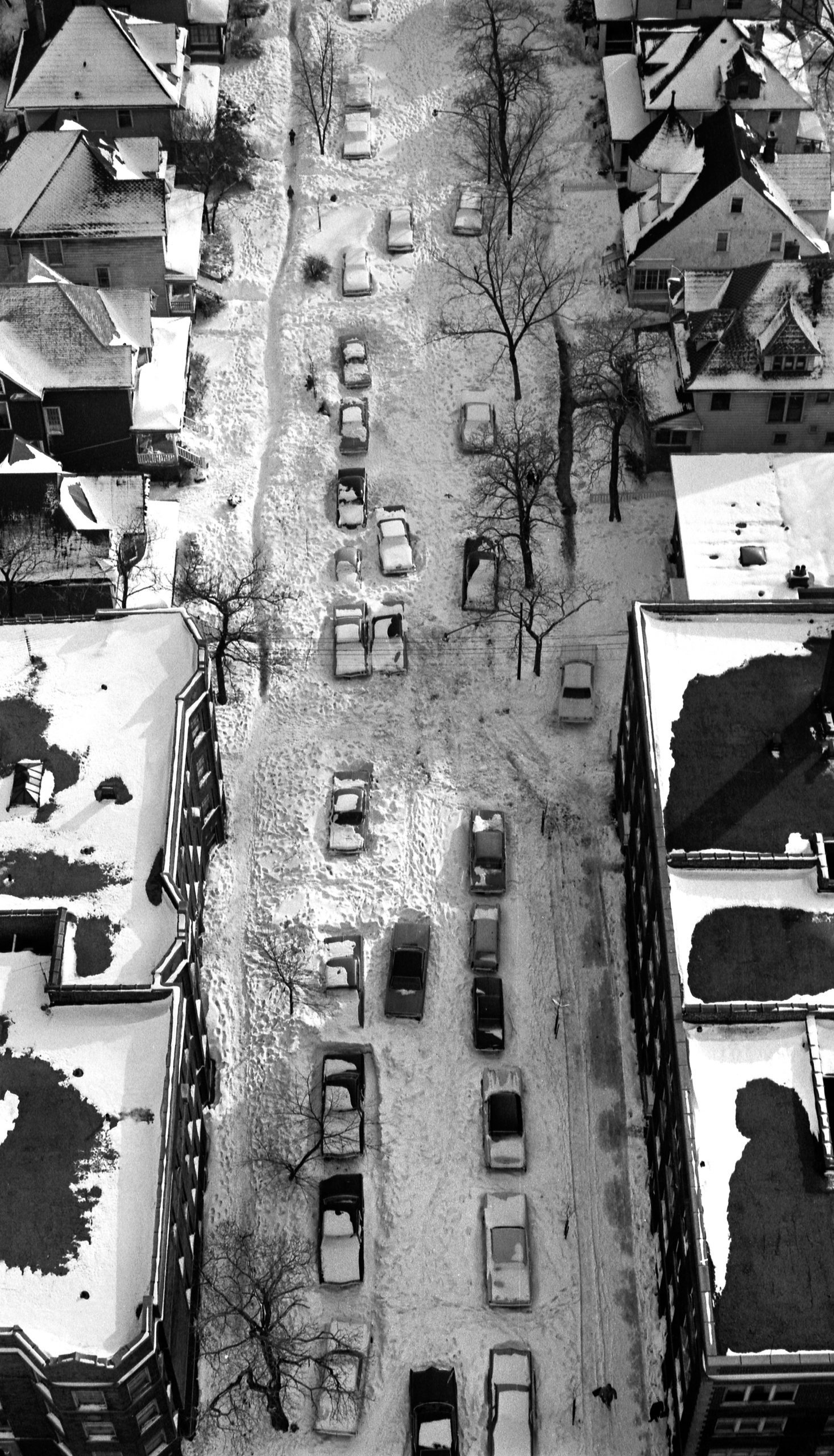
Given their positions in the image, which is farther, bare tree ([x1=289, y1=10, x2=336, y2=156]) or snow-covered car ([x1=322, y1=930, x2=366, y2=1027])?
bare tree ([x1=289, y1=10, x2=336, y2=156])

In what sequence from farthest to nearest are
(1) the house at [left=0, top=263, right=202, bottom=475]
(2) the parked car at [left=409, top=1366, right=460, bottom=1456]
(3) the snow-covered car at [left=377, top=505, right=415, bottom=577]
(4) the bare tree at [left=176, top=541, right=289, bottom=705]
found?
(1) the house at [left=0, top=263, right=202, bottom=475] < (3) the snow-covered car at [left=377, top=505, right=415, bottom=577] < (4) the bare tree at [left=176, top=541, right=289, bottom=705] < (2) the parked car at [left=409, top=1366, right=460, bottom=1456]

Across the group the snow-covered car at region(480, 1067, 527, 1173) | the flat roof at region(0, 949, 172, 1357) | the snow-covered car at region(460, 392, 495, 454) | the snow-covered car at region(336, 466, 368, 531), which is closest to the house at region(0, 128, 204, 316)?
the snow-covered car at region(336, 466, 368, 531)

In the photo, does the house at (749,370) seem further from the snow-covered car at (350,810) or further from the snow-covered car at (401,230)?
the snow-covered car at (350,810)

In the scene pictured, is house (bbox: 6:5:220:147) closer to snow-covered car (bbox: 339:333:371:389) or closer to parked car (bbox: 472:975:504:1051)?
snow-covered car (bbox: 339:333:371:389)

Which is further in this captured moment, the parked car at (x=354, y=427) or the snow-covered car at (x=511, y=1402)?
the parked car at (x=354, y=427)

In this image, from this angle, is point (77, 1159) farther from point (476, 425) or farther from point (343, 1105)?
point (476, 425)

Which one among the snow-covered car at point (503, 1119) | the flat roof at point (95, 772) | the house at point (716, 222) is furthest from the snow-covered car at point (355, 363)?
the snow-covered car at point (503, 1119)
